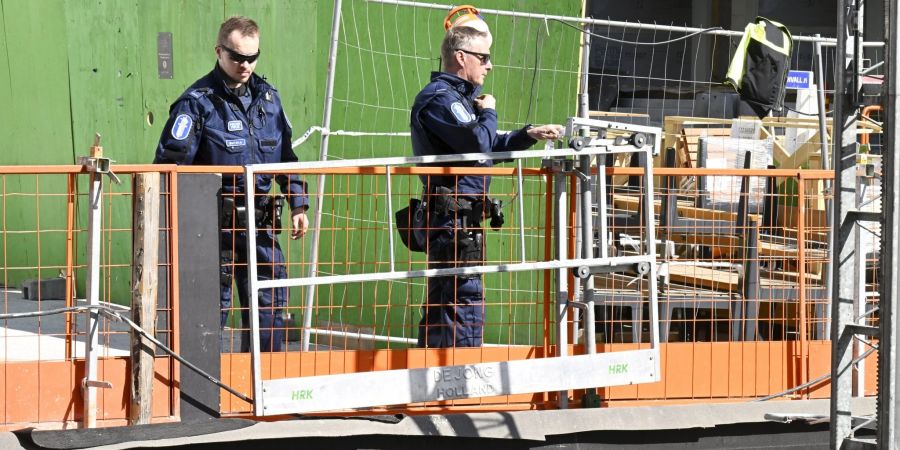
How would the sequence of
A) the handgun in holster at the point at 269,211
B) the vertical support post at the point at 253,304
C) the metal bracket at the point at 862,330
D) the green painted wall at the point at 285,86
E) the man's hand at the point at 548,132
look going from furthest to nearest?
the green painted wall at the point at 285,86 → the handgun in holster at the point at 269,211 → the man's hand at the point at 548,132 → the vertical support post at the point at 253,304 → the metal bracket at the point at 862,330

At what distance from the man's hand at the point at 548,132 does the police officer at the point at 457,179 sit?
0.01 meters

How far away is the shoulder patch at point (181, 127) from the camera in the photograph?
20.9 feet

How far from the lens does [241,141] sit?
657cm

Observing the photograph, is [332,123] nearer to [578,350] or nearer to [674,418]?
[578,350]

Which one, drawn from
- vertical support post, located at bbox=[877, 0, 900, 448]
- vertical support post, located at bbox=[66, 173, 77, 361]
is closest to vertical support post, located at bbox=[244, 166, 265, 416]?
vertical support post, located at bbox=[66, 173, 77, 361]

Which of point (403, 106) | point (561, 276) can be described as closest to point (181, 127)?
point (561, 276)

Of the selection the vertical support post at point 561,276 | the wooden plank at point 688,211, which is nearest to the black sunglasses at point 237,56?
the vertical support post at point 561,276

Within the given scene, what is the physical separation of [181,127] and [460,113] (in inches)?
55.3

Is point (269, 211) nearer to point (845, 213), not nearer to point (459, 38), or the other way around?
point (459, 38)

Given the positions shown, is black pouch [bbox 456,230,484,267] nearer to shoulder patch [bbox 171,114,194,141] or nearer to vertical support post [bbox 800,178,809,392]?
shoulder patch [bbox 171,114,194,141]

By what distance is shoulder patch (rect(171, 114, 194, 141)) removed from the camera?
20.9 ft

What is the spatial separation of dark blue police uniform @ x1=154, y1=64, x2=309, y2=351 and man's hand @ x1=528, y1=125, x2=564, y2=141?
1.22 m

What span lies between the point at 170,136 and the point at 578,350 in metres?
2.34

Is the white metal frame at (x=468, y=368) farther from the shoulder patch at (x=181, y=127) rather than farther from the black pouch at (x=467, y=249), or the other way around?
the shoulder patch at (x=181, y=127)
